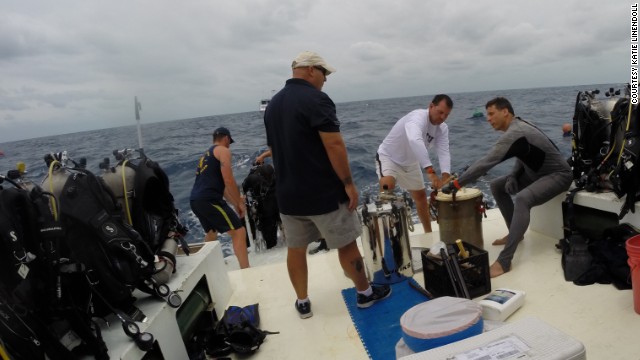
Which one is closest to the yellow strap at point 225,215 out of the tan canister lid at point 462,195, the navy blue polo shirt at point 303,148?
the navy blue polo shirt at point 303,148

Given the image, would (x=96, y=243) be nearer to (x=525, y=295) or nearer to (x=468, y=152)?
(x=525, y=295)

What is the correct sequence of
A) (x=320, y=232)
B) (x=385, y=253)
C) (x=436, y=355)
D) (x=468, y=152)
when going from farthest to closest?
(x=468, y=152) → (x=385, y=253) → (x=320, y=232) → (x=436, y=355)

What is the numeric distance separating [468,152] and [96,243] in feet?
40.1

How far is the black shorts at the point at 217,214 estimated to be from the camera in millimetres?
4145

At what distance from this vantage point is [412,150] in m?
3.90

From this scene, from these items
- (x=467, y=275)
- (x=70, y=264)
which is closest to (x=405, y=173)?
(x=467, y=275)

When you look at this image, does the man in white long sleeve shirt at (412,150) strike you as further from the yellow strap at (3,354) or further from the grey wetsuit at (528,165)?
the yellow strap at (3,354)

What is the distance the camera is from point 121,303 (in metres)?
2.14

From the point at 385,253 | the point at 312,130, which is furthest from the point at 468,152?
the point at 312,130

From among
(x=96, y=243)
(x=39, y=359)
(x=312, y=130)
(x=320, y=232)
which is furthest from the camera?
Result: (x=320, y=232)

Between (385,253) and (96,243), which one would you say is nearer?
(96,243)

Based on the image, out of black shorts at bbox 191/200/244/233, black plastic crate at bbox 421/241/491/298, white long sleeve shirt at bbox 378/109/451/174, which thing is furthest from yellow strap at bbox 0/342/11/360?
white long sleeve shirt at bbox 378/109/451/174

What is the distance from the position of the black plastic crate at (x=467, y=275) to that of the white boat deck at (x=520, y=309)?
8.2 inches

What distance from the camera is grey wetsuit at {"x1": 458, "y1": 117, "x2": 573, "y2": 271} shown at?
3.10 meters
